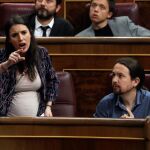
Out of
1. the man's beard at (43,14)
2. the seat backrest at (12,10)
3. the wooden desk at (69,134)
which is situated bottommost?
the wooden desk at (69,134)

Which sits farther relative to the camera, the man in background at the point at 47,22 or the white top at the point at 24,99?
the man in background at the point at 47,22

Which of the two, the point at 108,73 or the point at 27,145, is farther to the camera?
the point at 108,73

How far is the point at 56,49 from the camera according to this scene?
1.38m

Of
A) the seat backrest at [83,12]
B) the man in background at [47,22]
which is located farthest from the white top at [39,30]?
the seat backrest at [83,12]

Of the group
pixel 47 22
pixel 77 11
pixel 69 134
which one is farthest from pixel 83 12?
pixel 69 134

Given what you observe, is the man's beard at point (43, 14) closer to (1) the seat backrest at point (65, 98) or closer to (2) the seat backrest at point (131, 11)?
(2) the seat backrest at point (131, 11)

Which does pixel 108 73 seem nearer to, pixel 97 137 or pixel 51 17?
pixel 51 17

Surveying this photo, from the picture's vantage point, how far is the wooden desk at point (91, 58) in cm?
137

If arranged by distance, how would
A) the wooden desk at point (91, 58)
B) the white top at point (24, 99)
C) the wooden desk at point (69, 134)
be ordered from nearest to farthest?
the wooden desk at point (69, 134) → the white top at point (24, 99) → the wooden desk at point (91, 58)

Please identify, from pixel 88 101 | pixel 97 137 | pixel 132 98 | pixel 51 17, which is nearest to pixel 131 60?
pixel 132 98

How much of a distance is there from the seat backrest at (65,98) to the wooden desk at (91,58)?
0.33ft

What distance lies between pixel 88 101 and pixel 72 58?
4.1 inches

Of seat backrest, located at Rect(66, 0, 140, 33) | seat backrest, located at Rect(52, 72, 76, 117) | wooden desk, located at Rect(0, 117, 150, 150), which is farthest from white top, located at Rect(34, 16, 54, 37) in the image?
wooden desk, located at Rect(0, 117, 150, 150)

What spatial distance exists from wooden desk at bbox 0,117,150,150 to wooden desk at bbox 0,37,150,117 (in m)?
0.40
